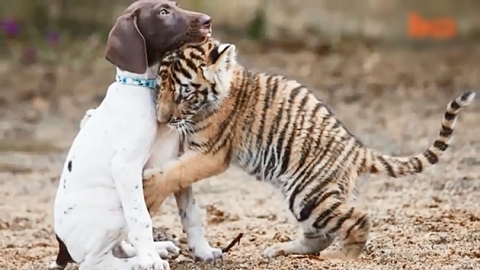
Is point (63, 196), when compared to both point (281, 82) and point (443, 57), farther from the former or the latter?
point (443, 57)

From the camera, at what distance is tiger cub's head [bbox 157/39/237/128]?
4.51 meters

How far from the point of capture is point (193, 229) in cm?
473

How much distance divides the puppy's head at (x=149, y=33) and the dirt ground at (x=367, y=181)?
0.96 meters

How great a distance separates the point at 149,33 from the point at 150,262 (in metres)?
1.00

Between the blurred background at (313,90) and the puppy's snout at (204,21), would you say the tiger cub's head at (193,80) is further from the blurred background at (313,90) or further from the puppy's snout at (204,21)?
the blurred background at (313,90)

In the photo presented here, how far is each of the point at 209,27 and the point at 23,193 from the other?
9.79ft

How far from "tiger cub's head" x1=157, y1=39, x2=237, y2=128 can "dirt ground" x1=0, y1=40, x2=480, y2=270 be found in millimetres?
704

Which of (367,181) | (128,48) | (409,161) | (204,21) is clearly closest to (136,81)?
(128,48)

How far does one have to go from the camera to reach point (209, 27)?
14.9 ft

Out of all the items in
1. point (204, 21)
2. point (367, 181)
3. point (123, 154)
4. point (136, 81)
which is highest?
point (204, 21)

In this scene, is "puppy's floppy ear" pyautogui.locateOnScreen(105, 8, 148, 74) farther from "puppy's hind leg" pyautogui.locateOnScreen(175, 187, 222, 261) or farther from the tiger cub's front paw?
"puppy's hind leg" pyautogui.locateOnScreen(175, 187, 222, 261)

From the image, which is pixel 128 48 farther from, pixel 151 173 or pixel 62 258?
pixel 62 258

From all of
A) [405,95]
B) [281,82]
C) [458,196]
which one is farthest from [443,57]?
[281,82]

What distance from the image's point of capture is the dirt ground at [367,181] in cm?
495
